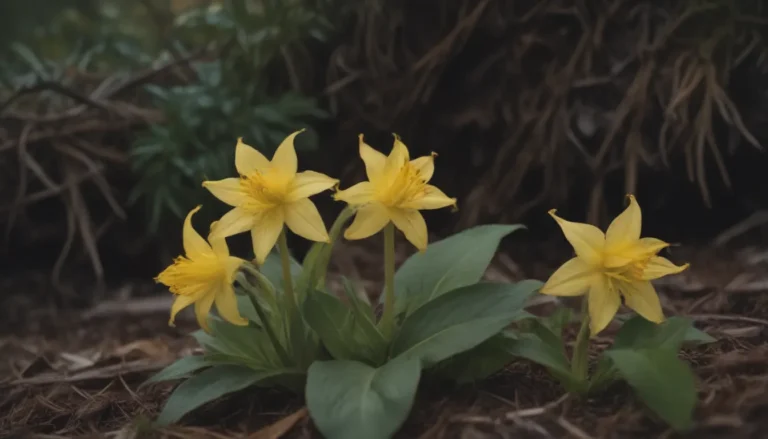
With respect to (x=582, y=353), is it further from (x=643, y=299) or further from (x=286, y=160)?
(x=286, y=160)

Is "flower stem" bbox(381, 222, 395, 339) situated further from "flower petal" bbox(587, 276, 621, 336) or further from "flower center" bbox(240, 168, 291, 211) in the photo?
"flower petal" bbox(587, 276, 621, 336)

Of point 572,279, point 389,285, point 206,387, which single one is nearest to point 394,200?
point 389,285

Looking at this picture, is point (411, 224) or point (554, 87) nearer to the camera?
point (411, 224)

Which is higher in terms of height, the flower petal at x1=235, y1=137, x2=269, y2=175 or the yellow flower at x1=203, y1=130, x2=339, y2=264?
the flower petal at x1=235, y1=137, x2=269, y2=175

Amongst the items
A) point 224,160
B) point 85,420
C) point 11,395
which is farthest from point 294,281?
point 224,160

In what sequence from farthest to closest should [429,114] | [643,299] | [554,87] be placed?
1. [429,114]
2. [554,87]
3. [643,299]

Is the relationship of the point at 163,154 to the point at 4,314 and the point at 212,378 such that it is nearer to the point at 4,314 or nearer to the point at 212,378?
the point at 4,314

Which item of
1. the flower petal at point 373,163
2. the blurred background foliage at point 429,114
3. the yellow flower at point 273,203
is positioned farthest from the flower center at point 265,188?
the blurred background foliage at point 429,114

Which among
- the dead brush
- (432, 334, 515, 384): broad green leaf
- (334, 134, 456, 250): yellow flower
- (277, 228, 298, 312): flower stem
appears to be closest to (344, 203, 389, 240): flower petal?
(334, 134, 456, 250): yellow flower
